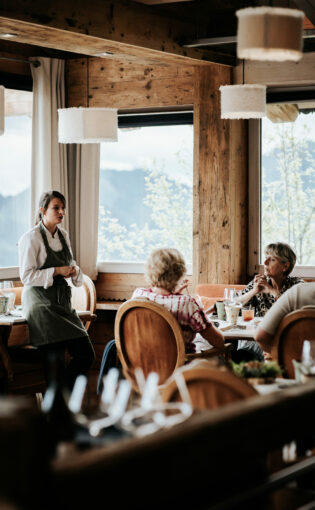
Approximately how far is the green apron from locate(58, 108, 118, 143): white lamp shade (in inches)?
34.1

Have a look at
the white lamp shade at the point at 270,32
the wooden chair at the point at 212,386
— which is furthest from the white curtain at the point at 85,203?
the wooden chair at the point at 212,386

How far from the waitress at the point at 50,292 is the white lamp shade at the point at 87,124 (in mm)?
648

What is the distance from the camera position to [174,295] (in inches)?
168

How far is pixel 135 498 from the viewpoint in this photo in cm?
124

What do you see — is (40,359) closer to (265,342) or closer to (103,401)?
(265,342)

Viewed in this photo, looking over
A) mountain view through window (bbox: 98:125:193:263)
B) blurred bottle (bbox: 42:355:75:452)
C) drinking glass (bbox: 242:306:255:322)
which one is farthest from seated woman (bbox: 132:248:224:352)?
mountain view through window (bbox: 98:125:193:263)

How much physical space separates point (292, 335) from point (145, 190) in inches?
151

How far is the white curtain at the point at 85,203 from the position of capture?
23.4 feet

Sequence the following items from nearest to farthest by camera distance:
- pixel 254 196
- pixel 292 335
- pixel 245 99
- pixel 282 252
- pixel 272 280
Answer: pixel 292 335 < pixel 282 252 < pixel 272 280 < pixel 245 99 < pixel 254 196

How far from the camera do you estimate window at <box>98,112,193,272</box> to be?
7.02 m

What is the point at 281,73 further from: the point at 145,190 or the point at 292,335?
the point at 292,335

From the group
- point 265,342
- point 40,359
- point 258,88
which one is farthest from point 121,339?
point 258,88

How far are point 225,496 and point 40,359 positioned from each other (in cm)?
375

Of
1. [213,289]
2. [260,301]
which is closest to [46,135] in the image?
[213,289]
